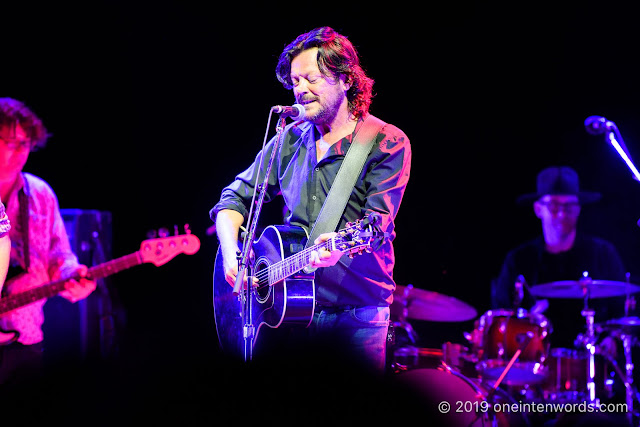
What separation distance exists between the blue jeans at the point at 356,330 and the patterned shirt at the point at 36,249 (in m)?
2.53

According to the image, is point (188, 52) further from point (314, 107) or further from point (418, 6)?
point (314, 107)

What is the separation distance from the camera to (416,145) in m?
7.00

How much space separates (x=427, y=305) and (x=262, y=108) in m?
2.67

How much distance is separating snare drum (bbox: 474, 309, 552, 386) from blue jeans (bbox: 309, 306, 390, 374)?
10.6 feet

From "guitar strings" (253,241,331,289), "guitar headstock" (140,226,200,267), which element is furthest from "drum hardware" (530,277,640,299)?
"guitar strings" (253,241,331,289)

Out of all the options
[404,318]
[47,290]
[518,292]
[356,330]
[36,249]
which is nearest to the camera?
[356,330]

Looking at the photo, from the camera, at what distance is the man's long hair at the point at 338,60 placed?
3.42 m

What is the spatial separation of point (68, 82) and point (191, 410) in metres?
5.96

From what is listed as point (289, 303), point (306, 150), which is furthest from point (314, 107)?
point (289, 303)

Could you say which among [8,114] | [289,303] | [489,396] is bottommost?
[489,396]

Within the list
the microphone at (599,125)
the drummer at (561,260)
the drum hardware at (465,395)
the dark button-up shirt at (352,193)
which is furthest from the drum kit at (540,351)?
the dark button-up shirt at (352,193)

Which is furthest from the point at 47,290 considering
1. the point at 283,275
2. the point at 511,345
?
the point at 511,345

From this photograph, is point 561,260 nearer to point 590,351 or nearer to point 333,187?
point 590,351

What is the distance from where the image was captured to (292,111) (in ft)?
10.6
